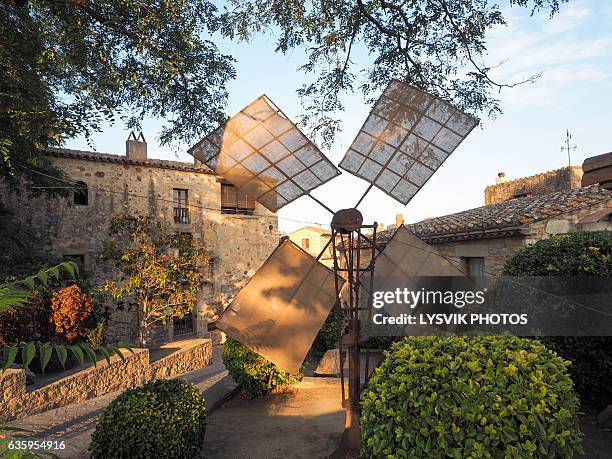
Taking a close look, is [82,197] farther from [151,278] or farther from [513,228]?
[513,228]

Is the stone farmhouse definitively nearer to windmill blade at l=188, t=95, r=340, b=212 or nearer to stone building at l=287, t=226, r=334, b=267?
windmill blade at l=188, t=95, r=340, b=212

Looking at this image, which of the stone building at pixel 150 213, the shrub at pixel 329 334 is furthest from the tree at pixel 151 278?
the shrub at pixel 329 334

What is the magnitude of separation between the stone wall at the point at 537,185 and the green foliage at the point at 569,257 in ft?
48.3

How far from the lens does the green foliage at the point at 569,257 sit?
5.76 metres

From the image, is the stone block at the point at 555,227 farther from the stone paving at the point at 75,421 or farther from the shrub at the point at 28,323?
the shrub at the point at 28,323

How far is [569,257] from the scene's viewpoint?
605 cm

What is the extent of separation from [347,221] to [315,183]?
0.85 meters

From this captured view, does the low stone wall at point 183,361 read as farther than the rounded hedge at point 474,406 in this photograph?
Yes

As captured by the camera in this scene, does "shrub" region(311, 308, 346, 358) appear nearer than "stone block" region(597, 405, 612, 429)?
No

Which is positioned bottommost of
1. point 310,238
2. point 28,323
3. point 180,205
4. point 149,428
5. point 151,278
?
point 149,428

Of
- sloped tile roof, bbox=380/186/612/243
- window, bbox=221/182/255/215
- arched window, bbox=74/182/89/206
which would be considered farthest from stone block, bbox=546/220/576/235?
arched window, bbox=74/182/89/206

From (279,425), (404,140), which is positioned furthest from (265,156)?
(279,425)

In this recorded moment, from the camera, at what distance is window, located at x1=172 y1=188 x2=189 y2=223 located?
1980 cm

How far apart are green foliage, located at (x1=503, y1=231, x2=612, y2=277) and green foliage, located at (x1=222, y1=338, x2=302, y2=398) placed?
14.4 ft
